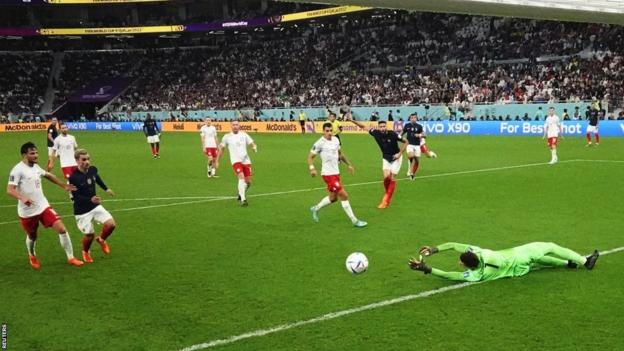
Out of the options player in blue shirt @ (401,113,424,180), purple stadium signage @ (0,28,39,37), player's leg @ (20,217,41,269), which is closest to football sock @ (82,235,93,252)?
player's leg @ (20,217,41,269)

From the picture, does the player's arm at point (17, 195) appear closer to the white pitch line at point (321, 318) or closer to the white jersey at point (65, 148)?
the white pitch line at point (321, 318)

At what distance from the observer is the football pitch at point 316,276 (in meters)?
6.49

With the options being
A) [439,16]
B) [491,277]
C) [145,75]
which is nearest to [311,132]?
[439,16]

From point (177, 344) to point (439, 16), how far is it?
177 feet

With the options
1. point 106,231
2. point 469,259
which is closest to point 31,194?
point 106,231

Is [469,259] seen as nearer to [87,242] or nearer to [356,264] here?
[356,264]

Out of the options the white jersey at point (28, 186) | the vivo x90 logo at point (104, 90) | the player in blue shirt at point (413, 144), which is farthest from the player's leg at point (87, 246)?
the vivo x90 logo at point (104, 90)

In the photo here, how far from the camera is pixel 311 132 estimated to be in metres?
47.5

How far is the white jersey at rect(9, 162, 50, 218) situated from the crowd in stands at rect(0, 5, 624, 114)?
3462 cm

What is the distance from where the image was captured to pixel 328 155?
41.7ft

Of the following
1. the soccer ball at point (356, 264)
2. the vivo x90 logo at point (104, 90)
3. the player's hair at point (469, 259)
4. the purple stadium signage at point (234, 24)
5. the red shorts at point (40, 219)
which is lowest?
the soccer ball at point (356, 264)

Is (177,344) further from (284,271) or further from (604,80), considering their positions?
(604,80)

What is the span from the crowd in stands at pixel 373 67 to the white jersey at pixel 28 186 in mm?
34617

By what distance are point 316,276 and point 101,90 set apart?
70.7 metres
